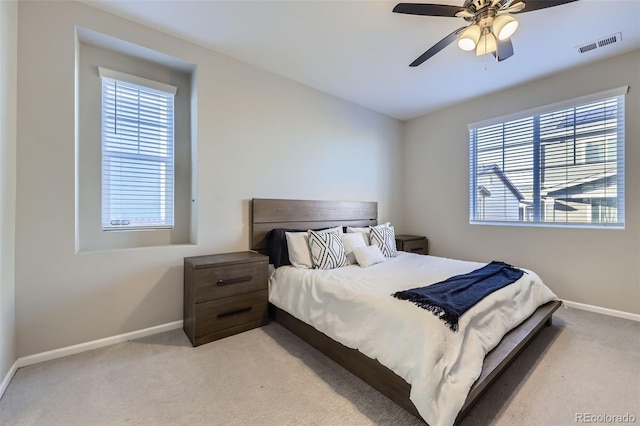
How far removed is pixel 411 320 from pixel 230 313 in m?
1.66

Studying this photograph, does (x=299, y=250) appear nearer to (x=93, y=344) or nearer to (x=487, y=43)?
(x=93, y=344)

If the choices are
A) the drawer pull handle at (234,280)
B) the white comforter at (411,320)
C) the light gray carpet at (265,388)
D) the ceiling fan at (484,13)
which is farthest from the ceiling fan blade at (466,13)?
the drawer pull handle at (234,280)

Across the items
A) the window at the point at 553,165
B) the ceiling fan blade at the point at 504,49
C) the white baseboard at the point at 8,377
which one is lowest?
the white baseboard at the point at 8,377

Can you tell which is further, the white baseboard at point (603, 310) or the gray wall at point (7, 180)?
the white baseboard at point (603, 310)

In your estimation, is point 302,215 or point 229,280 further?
point 302,215

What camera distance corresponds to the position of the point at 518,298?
2.12m

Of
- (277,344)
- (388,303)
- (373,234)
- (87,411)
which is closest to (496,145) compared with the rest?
(373,234)

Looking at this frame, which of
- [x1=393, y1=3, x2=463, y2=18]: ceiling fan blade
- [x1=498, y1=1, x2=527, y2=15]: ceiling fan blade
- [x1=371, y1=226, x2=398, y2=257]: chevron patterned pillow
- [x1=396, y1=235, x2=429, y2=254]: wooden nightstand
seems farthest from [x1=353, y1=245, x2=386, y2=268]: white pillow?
[x1=498, y1=1, x2=527, y2=15]: ceiling fan blade

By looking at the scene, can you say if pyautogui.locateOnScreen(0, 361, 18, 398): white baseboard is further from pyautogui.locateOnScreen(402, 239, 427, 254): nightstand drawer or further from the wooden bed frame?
pyautogui.locateOnScreen(402, 239, 427, 254): nightstand drawer

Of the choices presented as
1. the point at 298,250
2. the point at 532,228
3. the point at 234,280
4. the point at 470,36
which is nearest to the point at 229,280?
the point at 234,280

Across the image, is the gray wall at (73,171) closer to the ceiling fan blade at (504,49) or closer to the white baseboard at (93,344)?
the white baseboard at (93,344)

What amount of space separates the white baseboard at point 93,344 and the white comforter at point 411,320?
106 cm

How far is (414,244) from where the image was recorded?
4.26 metres

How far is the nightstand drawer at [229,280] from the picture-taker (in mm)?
2275
